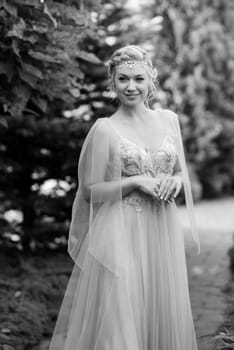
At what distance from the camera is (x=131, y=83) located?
10.7 feet

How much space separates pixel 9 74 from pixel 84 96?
3049mm

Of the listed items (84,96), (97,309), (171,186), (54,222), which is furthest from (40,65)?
(54,222)

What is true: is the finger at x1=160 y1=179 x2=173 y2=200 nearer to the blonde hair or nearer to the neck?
the neck

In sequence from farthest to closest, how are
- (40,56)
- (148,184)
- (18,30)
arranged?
(40,56) → (18,30) → (148,184)

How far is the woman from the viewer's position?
10.7 ft

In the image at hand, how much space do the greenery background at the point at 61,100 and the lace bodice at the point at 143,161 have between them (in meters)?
1.19

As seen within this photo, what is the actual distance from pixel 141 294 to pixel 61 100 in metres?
3.18

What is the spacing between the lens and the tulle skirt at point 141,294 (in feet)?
10.6

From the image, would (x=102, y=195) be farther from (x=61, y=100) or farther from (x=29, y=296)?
(x=61, y=100)

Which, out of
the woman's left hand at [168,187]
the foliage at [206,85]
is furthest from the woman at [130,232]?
the foliage at [206,85]

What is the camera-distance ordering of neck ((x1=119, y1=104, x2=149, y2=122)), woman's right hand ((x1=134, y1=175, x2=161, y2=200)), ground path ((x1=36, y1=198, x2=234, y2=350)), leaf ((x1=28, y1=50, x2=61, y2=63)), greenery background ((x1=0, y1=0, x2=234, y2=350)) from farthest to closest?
ground path ((x1=36, y1=198, x2=234, y2=350)) → greenery background ((x1=0, y1=0, x2=234, y2=350)) → leaf ((x1=28, y1=50, x2=61, y2=63)) → neck ((x1=119, y1=104, x2=149, y2=122)) → woman's right hand ((x1=134, y1=175, x2=161, y2=200))

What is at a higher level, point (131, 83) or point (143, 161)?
point (131, 83)

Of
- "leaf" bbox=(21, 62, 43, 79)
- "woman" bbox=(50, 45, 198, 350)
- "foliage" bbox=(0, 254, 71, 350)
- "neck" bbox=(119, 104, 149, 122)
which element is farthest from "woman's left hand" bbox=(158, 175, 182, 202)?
"foliage" bbox=(0, 254, 71, 350)

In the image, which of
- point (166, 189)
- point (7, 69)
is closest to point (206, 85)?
point (7, 69)
